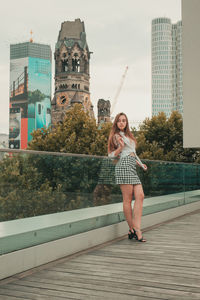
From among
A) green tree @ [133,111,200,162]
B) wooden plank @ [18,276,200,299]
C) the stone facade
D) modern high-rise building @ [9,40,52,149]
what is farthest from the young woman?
the stone facade

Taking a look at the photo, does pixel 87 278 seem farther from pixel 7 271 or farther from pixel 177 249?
pixel 177 249

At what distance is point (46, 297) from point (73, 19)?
13597cm

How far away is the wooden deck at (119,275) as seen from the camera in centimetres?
348

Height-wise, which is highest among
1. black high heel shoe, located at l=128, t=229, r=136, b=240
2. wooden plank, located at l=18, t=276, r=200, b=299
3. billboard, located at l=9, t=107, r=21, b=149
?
billboard, located at l=9, t=107, r=21, b=149

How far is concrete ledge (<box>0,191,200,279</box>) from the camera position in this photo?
404 cm

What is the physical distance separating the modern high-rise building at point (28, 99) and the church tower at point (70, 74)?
621cm

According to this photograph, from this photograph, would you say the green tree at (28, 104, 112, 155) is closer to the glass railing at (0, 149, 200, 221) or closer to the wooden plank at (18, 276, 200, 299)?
the glass railing at (0, 149, 200, 221)

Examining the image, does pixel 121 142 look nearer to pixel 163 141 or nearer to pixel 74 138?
pixel 163 141

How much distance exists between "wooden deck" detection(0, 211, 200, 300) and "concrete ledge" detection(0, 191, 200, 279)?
118mm

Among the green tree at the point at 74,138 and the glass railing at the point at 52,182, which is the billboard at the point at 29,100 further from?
the glass railing at the point at 52,182

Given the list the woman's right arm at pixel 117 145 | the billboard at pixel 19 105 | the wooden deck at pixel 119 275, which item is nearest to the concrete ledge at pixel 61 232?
the wooden deck at pixel 119 275

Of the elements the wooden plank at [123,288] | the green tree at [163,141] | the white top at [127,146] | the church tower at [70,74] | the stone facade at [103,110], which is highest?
the church tower at [70,74]

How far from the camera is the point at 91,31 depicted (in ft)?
449

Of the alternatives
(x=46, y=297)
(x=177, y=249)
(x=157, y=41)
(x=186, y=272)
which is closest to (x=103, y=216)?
(x=177, y=249)
